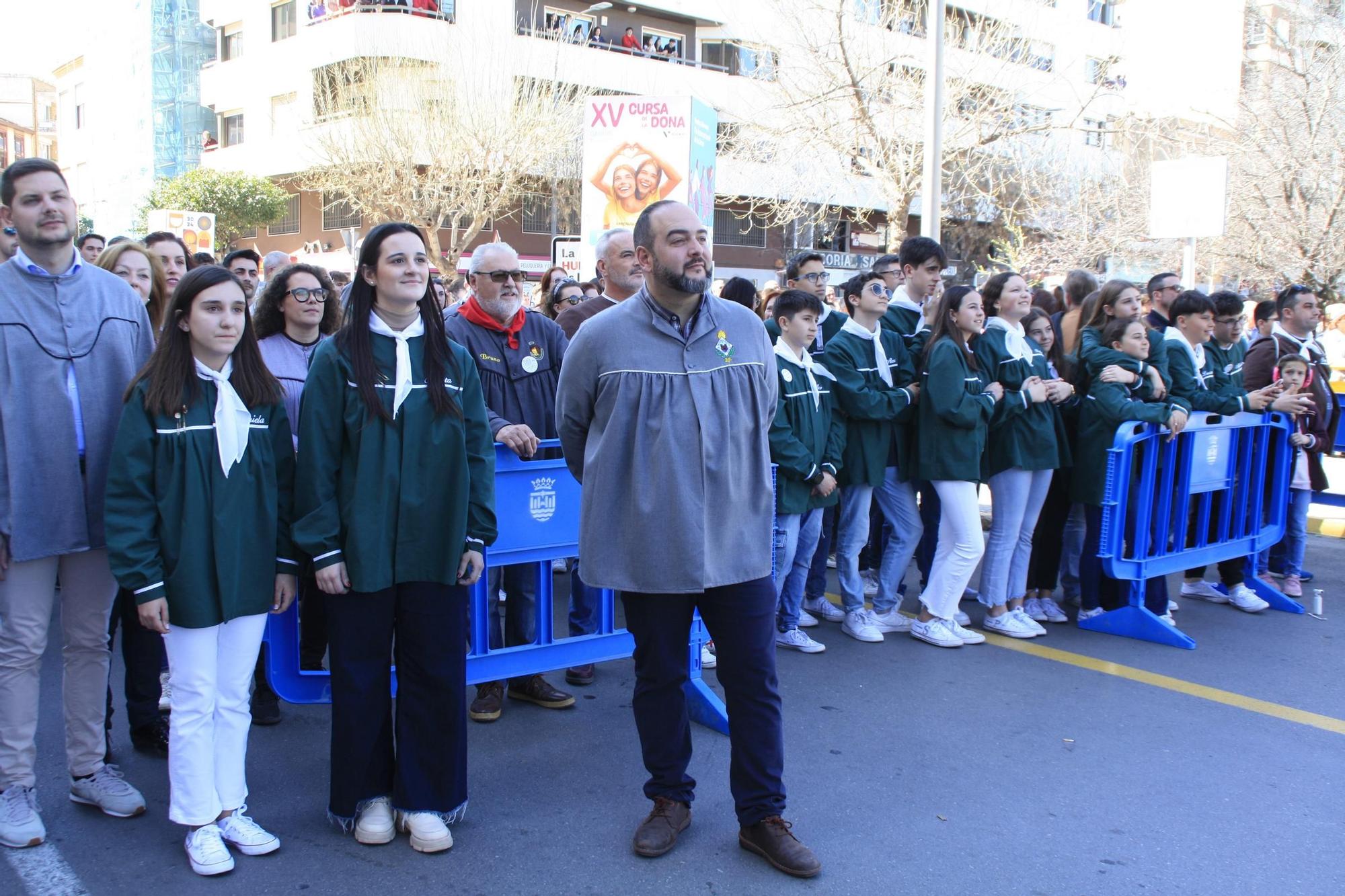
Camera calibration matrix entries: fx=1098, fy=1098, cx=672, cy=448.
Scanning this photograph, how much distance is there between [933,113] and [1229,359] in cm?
628

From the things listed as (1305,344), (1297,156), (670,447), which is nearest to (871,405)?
(670,447)

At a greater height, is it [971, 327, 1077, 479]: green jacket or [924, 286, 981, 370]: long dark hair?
[924, 286, 981, 370]: long dark hair

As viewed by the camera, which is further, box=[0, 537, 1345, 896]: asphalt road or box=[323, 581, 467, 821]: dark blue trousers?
box=[323, 581, 467, 821]: dark blue trousers

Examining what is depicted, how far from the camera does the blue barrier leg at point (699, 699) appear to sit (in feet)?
15.8

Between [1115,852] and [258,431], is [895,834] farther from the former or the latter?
[258,431]

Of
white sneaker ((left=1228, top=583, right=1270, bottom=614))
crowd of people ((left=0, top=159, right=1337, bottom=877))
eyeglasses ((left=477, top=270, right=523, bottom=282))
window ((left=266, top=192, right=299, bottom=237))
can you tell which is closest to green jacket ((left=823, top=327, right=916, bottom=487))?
eyeglasses ((left=477, top=270, right=523, bottom=282))

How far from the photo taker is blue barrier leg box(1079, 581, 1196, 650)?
20.3ft

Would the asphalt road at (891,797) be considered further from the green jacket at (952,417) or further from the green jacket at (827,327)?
the green jacket at (827,327)

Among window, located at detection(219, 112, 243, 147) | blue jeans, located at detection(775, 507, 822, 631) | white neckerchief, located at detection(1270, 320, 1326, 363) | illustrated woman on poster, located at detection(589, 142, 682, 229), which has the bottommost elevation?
blue jeans, located at detection(775, 507, 822, 631)

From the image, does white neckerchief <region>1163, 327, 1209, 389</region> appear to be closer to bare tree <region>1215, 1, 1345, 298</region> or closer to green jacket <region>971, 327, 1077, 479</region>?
green jacket <region>971, 327, 1077, 479</region>

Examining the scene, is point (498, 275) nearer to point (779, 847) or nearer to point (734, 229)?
point (779, 847)

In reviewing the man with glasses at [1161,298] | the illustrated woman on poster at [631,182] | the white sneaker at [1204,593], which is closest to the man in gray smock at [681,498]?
the white sneaker at [1204,593]

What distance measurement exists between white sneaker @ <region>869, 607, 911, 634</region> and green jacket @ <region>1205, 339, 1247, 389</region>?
2.73 m

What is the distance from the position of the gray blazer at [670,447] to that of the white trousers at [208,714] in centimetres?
118
